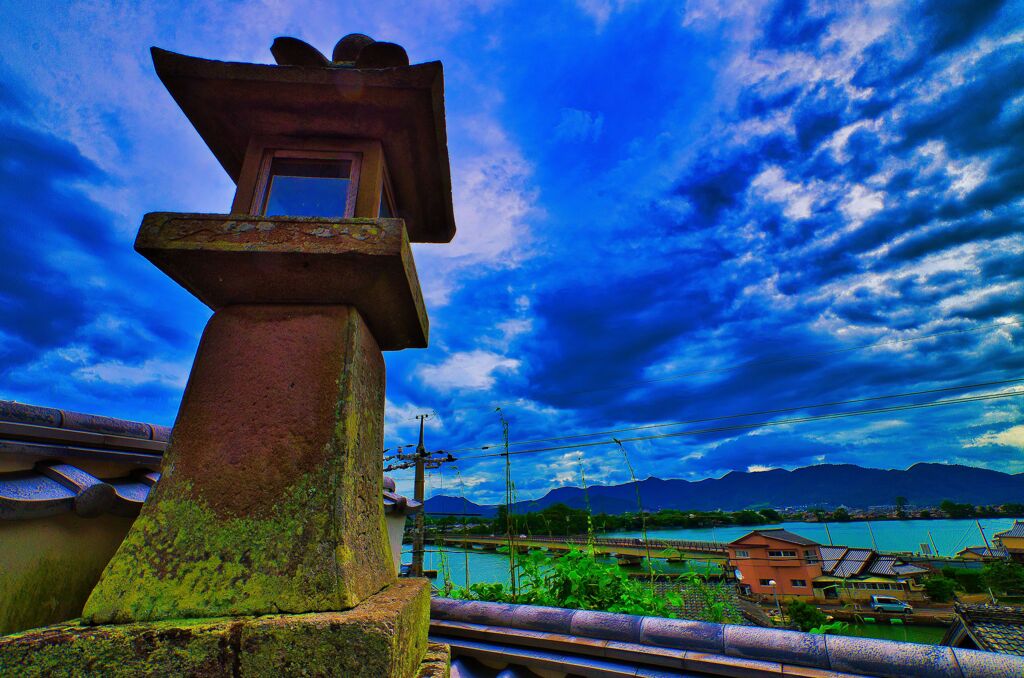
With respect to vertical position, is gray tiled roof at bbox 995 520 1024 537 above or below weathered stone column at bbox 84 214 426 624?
below

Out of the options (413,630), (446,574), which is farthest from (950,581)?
(413,630)

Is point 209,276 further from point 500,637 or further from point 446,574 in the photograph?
point 446,574

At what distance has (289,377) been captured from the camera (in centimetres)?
163

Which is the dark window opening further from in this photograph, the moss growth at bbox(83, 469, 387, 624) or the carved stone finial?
the moss growth at bbox(83, 469, 387, 624)

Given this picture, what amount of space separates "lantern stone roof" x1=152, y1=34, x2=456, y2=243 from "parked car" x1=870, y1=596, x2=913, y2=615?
34.8 m

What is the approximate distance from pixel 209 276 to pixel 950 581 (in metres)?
35.2

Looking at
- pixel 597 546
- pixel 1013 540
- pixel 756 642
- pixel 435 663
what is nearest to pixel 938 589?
pixel 1013 540

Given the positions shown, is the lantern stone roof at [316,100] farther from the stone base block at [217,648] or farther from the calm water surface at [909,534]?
the calm water surface at [909,534]

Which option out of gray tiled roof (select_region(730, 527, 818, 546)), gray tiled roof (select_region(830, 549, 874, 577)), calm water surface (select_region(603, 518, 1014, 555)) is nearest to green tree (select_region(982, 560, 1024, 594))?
gray tiled roof (select_region(830, 549, 874, 577))

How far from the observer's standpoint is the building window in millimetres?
2076

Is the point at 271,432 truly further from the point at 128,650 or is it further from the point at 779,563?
the point at 779,563

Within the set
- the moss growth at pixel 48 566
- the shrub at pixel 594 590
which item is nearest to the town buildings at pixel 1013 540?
the shrub at pixel 594 590

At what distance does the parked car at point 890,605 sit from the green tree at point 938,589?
155 cm

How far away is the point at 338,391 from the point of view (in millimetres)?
1608
